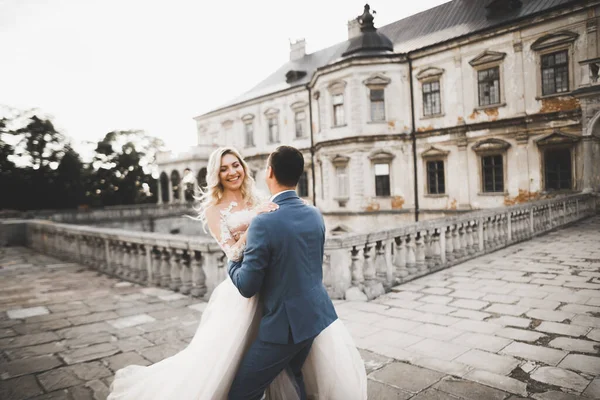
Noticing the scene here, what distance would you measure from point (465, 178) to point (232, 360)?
767 inches

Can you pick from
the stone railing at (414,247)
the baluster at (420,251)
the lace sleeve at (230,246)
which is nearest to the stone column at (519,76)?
the stone railing at (414,247)

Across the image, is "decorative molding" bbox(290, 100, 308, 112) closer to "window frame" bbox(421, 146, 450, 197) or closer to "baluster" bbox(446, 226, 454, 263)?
"window frame" bbox(421, 146, 450, 197)

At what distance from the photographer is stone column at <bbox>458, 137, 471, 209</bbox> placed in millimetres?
19547

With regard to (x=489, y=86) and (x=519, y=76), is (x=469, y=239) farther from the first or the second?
(x=489, y=86)

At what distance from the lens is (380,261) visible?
6.45 meters

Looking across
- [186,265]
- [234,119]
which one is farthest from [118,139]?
[186,265]

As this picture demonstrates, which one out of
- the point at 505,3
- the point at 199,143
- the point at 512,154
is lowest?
the point at 512,154

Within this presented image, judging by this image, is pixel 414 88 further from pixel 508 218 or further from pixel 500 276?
pixel 500 276

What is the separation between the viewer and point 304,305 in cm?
216

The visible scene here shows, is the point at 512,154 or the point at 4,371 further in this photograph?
the point at 512,154

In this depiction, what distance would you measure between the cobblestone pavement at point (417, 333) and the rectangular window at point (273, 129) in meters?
21.2

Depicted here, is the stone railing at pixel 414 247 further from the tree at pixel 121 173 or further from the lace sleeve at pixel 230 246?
the tree at pixel 121 173

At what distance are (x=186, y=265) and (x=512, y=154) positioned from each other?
16.9 meters

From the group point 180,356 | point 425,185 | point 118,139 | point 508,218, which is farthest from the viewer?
point 118,139
